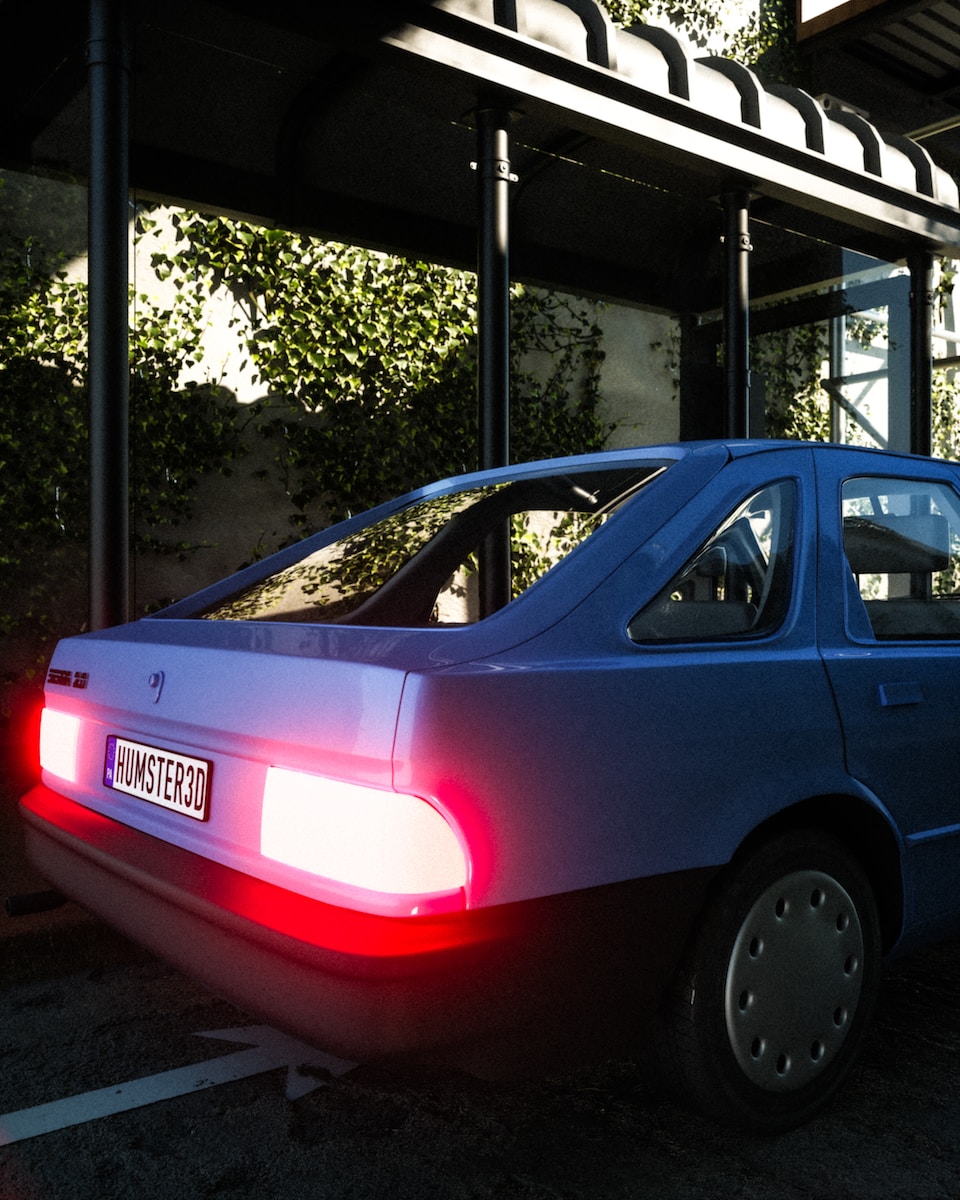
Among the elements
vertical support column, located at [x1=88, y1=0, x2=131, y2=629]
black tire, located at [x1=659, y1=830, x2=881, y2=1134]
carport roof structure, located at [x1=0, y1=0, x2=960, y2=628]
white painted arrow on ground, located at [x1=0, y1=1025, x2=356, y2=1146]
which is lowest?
white painted arrow on ground, located at [x1=0, y1=1025, x2=356, y2=1146]

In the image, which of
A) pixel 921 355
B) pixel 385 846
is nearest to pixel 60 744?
pixel 385 846

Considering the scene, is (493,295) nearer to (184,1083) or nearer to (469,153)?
(469,153)

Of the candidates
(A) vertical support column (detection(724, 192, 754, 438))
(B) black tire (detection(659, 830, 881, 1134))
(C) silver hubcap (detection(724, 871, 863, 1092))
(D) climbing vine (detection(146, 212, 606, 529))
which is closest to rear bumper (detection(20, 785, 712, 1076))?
(B) black tire (detection(659, 830, 881, 1134))

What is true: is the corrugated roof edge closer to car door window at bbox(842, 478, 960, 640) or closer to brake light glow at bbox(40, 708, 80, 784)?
car door window at bbox(842, 478, 960, 640)

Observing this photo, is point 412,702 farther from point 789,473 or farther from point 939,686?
point 939,686

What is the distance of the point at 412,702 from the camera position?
177 centimetres

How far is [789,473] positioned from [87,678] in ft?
5.70

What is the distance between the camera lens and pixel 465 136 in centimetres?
609

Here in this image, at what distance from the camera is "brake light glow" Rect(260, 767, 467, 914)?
1743 mm

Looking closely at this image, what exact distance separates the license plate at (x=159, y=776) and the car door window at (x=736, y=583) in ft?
2.97

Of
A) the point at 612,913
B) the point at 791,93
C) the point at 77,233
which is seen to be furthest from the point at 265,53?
the point at 612,913

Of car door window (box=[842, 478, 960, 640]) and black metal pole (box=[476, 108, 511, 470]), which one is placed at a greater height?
black metal pole (box=[476, 108, 511, 470])


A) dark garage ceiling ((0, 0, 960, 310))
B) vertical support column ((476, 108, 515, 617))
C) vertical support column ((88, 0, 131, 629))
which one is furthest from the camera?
vertical support column ((476, 108, 515, 617))

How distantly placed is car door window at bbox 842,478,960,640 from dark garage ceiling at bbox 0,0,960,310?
324 centimetres
